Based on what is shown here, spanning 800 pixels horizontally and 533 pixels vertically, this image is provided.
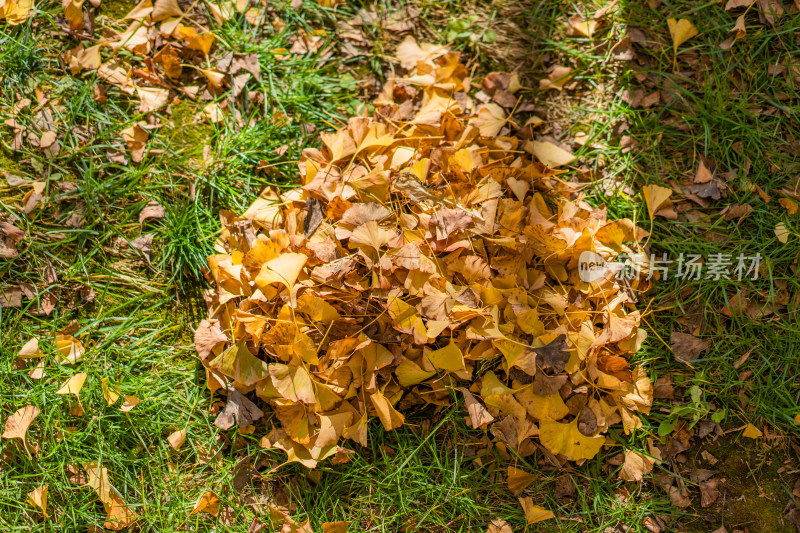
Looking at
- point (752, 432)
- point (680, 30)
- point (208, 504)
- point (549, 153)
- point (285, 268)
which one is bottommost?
point (208, 504)

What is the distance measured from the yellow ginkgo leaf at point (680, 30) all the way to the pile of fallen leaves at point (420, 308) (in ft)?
2.63

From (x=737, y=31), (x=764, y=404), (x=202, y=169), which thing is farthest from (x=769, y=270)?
(x=202, y=169)

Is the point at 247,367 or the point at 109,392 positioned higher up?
the point at 247,367

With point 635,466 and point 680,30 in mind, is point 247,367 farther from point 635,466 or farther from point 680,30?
point 680,30

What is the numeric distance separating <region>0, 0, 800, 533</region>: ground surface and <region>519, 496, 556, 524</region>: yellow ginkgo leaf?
0.08m

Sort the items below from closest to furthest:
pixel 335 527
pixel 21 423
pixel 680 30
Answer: pixel 335 527 < pixel 21 423 < pixel 680 30

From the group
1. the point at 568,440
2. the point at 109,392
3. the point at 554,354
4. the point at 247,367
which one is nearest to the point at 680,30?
the point at 554,354

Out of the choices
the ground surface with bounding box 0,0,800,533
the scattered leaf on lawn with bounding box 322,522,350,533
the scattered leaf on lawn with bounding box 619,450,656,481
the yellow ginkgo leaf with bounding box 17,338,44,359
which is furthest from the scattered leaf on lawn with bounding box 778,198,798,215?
the yellow ginkgo leaf with bounding box 17,338,44,359

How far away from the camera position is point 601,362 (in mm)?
1896

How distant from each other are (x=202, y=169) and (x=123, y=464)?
45.2 inches

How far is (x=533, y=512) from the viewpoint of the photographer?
1.86 meters

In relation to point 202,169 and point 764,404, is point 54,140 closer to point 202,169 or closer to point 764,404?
point 202,169

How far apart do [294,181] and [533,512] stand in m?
1.49

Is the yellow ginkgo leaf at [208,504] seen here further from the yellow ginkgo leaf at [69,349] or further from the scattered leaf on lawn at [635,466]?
the scattered leaf on lawn at [635,466]
